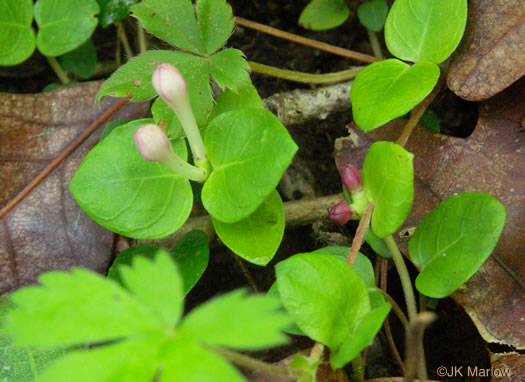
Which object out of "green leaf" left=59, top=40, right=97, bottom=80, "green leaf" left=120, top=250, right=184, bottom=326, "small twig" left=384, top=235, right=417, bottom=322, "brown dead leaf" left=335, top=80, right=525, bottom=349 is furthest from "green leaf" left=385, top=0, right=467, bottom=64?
"green leaf" left=59, top=40, right=97, bottom=80

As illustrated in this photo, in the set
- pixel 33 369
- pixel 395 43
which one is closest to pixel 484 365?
pixel 395 43

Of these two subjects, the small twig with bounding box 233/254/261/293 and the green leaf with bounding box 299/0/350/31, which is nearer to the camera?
the small twig with bounding box 233/254/261/293

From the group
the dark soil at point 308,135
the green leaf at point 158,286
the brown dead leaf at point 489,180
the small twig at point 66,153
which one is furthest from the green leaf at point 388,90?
the small twig at point 66,153

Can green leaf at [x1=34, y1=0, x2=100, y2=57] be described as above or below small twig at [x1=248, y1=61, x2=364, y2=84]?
above

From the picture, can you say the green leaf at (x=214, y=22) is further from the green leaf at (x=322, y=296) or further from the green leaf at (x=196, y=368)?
the green leaf at (x=196, y=368)

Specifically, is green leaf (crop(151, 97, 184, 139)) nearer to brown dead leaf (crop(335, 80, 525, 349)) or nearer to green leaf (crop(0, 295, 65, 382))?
brown dead leaf (crop(335, 80, 525, 349))

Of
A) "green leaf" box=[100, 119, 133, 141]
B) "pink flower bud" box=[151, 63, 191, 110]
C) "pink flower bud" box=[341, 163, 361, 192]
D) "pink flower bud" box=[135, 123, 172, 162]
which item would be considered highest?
"pink flower bud" box=[151, 63, 191, 110]
